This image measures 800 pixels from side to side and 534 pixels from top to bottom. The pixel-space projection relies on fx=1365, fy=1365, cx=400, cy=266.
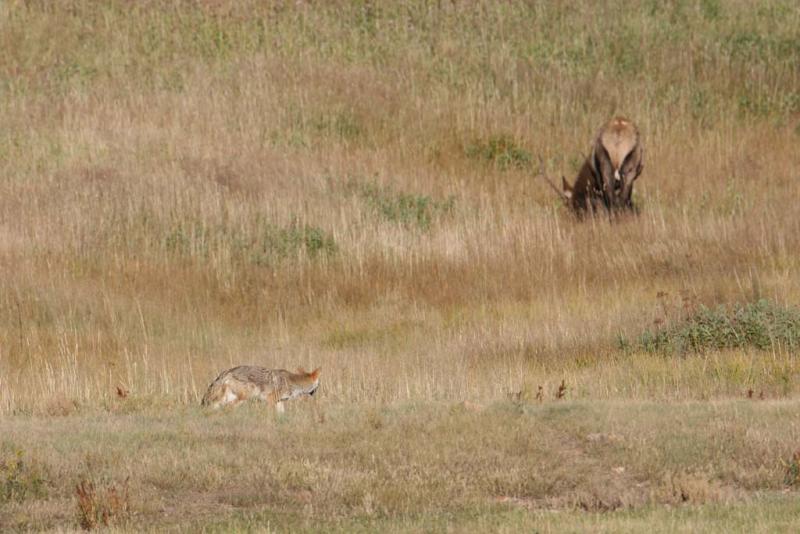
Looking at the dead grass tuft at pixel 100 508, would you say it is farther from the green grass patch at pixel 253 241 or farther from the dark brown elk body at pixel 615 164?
the dark brown elk body at pixel 615 164

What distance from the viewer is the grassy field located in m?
8.98

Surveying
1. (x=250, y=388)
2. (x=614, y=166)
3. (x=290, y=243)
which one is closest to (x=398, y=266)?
(x=290, y=243)

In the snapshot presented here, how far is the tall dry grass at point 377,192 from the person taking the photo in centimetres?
1441

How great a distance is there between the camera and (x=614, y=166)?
18531 mm

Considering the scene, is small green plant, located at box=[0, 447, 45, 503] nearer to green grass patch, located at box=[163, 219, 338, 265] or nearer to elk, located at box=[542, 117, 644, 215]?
green grass patch, located at box=[163, 219, 338, 265]

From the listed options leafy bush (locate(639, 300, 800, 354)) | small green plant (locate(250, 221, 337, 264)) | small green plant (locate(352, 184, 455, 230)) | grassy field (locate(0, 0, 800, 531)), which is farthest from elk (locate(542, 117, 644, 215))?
leafy bush (locate(639, 300, 800, 354))

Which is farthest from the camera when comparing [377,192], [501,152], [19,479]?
[501,152]

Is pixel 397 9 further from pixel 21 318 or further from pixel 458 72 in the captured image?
pixel 21 318

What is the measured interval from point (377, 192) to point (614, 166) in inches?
146

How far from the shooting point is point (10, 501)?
28.0 ft

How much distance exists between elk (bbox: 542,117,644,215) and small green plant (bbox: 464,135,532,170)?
10.4 ft

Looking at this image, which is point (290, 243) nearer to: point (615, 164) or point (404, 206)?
point (404, 206)

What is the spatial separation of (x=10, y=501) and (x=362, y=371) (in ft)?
17.0

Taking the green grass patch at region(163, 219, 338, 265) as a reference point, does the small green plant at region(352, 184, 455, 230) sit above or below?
above
